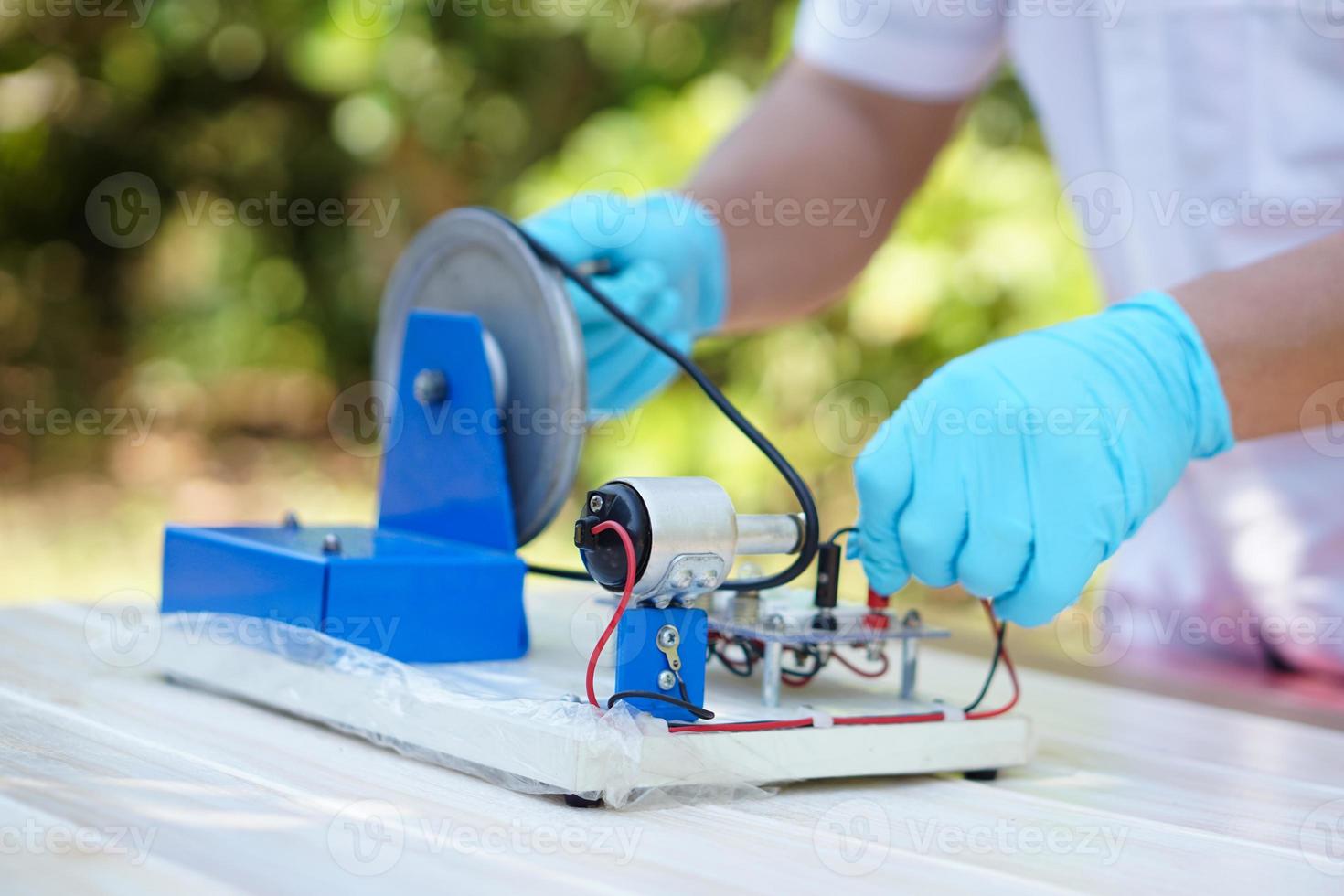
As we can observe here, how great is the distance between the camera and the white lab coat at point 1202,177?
55.9 inches

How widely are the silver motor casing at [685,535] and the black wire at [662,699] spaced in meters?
0.06

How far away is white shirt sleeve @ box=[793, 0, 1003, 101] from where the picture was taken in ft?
5.60

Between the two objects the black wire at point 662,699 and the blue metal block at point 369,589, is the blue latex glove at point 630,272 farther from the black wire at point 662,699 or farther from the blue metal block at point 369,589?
the black wire at point 662,699

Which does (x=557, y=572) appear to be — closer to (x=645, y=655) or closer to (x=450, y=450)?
(x=450, y=450)

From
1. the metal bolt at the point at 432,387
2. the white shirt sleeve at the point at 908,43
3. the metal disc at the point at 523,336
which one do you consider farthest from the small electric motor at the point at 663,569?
the white shirt sleeve at the point at 908,43

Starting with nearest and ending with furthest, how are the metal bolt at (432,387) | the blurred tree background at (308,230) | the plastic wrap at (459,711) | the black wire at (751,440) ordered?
the plastic wrap at (459,711), the black wire at (751,440), the metal bolt at (432,387), the blurred tree background at (308,230)

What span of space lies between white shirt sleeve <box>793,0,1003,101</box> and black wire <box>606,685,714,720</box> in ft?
3.64

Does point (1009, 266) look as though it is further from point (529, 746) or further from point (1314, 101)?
point (529, 746)

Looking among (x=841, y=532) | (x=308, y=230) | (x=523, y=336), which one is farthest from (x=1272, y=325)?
(x=308, y=230)

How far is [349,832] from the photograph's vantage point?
74cm

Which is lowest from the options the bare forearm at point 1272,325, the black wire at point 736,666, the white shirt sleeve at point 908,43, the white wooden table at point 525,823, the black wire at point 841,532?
the white wooden table at point 525,823

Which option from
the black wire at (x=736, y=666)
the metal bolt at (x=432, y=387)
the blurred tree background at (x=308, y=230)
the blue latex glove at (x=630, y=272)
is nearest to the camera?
the black wire at (x=736, y=666)

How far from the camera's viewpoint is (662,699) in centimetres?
87

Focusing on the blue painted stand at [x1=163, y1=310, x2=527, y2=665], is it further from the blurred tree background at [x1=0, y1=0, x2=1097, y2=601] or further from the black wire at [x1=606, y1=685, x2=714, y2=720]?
the blurred tree background at [x1=0, y1=0, x2=1097, y2=601]
